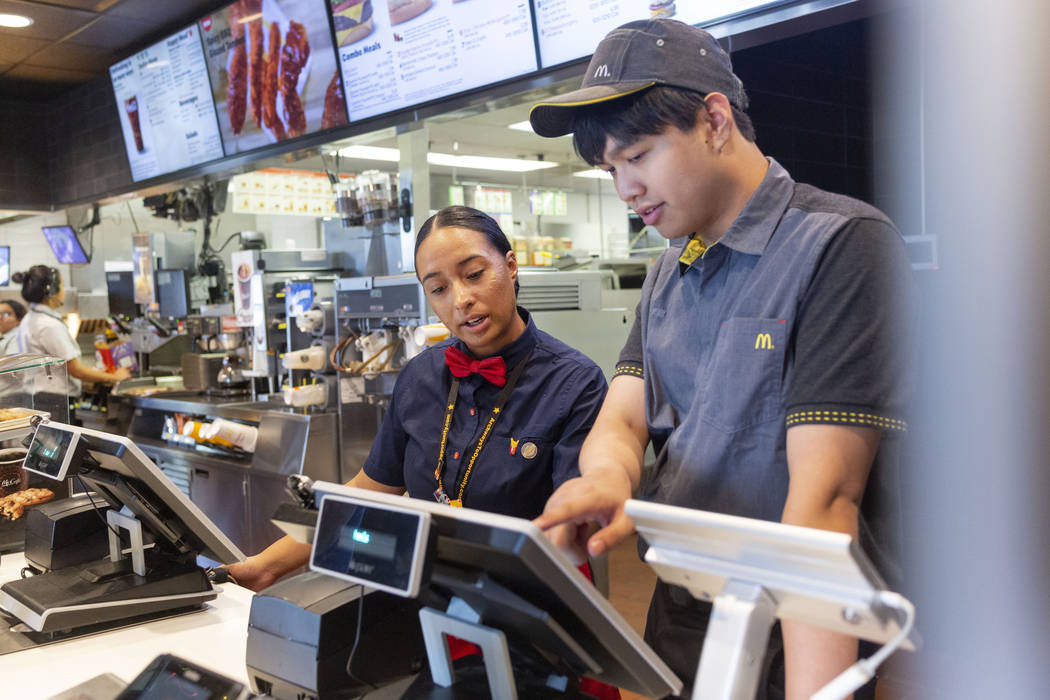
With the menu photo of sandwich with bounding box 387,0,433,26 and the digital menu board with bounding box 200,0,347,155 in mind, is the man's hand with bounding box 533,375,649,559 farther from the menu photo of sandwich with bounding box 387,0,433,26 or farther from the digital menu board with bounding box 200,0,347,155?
the digital menu board with bounding box 200,0,347,155

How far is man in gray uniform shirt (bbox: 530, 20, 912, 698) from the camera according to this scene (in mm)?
1039

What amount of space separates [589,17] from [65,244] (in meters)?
6.51

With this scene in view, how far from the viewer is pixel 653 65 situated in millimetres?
1171

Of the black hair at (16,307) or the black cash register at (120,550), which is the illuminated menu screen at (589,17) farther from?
the black hair at (16,307)

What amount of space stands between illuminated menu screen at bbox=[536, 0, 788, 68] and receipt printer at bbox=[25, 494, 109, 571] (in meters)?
2.22

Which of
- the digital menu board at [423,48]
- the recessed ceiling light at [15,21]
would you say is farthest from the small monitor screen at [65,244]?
the digital menu board at [423,48]

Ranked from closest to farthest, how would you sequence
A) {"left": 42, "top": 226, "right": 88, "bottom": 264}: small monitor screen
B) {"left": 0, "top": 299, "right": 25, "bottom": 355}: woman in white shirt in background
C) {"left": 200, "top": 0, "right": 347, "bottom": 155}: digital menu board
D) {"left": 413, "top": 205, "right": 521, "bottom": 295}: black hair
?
{"left": 413, "top": 205, "right": 521, "bottom": 295}: black hair → {"left": 200, "top": 0, "right": 347, "bottom": 155}: digital menu board → {"left": 0, "top": 299, "right": 25, "bottom": 355}: woman in white shirt in background → {"left": 42, "top": 226, "right": 88, "bottom": 264}: small monitor screen

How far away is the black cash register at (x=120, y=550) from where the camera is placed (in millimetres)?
1775

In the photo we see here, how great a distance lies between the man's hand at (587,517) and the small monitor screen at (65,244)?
8.10 m

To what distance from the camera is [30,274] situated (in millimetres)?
5590

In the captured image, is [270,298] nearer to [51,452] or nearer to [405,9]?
[405,9]

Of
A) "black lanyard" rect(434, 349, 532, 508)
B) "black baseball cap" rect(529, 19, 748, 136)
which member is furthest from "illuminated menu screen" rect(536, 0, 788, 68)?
"black baseball cap" rect(529, 19, 748, 136)

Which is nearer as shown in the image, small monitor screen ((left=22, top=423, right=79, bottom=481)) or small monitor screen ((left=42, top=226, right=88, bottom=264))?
small monitor screen ((left=22, top=423, right=79, bottom=481))

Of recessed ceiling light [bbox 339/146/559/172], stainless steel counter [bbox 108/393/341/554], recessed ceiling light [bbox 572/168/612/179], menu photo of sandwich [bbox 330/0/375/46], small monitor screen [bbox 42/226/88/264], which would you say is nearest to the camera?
menu photo of sandwich [bbox 330/0/375/46]
